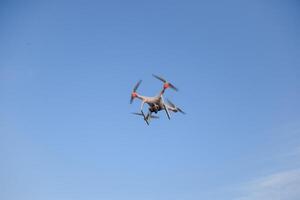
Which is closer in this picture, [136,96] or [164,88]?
[164,88]

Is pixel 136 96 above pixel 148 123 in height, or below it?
above

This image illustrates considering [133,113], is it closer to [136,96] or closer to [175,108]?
[136,96]

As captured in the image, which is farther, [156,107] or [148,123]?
[148,123]

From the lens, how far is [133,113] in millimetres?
71688

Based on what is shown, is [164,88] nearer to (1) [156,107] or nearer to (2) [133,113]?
(1) [156,107]

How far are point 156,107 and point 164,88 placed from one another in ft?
15.0

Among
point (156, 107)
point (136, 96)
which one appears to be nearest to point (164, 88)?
point (156, 107)

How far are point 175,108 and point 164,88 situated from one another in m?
7.67

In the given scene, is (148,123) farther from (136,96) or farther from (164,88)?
(164,88)

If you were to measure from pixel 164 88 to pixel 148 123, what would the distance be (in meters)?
11.2

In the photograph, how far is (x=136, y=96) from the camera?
69000 millimetres

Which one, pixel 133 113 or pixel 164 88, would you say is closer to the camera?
pixel 164 88

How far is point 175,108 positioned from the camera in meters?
68.6

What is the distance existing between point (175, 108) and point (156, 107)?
5.72 metres
